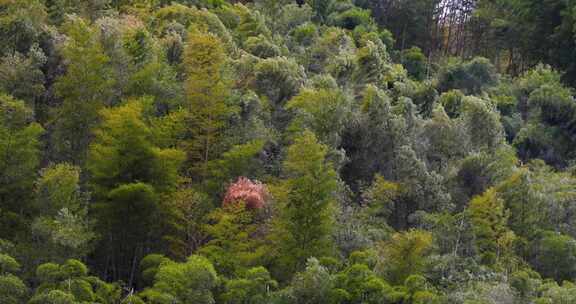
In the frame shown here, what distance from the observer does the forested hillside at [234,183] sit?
27.5 metres

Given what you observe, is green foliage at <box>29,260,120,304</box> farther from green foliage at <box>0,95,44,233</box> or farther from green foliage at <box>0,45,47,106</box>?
green foliage at <box>0,45,47,106</box>

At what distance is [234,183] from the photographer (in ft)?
104

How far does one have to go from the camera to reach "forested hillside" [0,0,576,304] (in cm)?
2752

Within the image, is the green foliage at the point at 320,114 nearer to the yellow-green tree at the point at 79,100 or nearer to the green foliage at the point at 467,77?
the yellow-green tree at the point at 79,100

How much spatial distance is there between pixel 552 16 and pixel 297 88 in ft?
112

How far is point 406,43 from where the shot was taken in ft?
225

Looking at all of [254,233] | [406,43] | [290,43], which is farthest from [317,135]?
[406,43]

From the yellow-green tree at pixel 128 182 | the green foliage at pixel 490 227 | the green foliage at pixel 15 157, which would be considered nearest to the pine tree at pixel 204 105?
the yellow-green tree at pixel 128 182

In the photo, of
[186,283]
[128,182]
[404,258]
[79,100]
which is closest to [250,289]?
[186,283]

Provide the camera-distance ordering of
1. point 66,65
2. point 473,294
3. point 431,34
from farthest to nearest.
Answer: point 431,34
point 66,65
point 473,294

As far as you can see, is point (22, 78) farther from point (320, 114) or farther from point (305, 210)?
point (305, 210)

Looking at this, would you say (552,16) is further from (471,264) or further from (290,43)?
(471,264)

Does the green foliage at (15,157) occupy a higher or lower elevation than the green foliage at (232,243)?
higher

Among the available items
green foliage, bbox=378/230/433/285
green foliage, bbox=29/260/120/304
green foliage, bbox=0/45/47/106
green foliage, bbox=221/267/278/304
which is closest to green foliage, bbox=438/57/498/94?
green foliage, bbox=378/230/433/285
